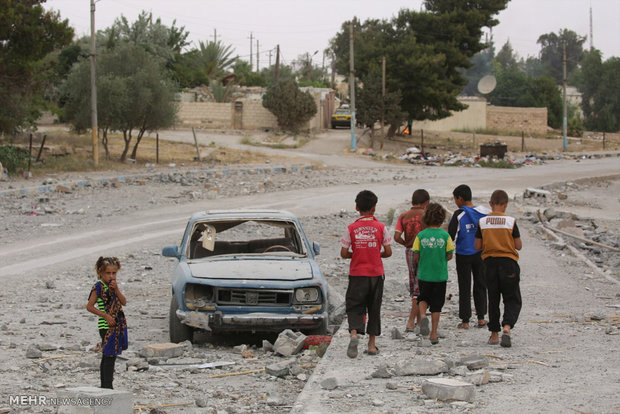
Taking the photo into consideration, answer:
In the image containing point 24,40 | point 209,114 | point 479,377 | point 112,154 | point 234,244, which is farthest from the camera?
point 209,114

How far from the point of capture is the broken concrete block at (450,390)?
18.8 feet

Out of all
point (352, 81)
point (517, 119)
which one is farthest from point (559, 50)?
point (352, 81)

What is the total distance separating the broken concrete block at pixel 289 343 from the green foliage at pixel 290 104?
164ft

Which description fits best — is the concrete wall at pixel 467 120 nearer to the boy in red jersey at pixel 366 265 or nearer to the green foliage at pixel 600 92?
the green foliage at pixel 600 92

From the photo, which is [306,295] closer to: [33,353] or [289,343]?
[289,343]

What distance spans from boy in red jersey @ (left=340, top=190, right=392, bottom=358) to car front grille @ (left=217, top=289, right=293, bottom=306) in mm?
1067

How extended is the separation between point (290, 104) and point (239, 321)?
50326 mm

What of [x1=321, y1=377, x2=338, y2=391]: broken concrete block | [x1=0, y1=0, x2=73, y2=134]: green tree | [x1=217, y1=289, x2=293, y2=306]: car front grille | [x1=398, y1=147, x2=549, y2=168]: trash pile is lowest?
[x1=321, y1=377, x2=338, y2=391]: broken concrete block

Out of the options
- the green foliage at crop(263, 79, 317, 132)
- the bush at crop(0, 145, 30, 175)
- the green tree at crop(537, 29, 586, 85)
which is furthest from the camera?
the green tree at crop(537, 29, 586, 85)

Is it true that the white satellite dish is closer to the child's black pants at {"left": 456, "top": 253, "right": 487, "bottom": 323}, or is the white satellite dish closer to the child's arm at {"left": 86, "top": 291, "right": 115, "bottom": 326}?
the child's black pants at {"left": 456, "top": 253, "right": 487, "bottom": 323}

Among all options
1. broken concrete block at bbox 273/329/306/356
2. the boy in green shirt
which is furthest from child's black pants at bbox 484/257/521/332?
broken concrete block at bbox 273/329/306/356

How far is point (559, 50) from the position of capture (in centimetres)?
16862

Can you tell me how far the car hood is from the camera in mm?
8531

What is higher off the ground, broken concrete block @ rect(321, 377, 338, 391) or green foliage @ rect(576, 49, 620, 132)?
green foliage @ rect(576, 49, 620, 132)
